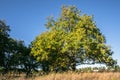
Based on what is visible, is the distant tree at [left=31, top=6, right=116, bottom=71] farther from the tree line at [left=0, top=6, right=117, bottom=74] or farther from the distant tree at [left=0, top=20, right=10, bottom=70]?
the distant tree at [left=0, top=20, right=10, bottom=70]

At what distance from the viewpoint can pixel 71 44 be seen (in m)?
42.3

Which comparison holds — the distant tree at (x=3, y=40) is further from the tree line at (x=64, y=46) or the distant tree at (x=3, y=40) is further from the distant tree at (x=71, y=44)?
the distant tree at (x=71, y=44)

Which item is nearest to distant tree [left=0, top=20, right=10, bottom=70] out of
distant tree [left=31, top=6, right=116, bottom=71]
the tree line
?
the tree line

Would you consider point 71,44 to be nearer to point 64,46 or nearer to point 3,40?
point 64,46

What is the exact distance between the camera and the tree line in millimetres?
43009

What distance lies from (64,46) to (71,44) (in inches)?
63.9

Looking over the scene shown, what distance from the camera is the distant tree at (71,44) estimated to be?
43000 millimetres

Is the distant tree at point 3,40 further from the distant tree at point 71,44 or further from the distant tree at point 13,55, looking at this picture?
the distant tree at point 71,44

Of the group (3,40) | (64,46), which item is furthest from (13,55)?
(64,46)

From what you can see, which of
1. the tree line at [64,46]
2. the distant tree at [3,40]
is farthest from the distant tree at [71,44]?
the distant tree at [3,40]

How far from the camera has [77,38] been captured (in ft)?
140

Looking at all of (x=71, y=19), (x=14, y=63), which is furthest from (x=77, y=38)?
(x=14, y=63)

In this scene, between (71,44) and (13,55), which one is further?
(13,55)

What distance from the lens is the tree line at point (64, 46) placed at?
43.0 metres
